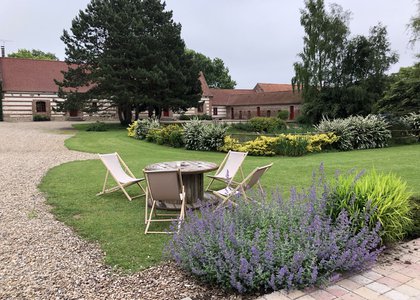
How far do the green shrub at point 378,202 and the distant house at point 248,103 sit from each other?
3314cm

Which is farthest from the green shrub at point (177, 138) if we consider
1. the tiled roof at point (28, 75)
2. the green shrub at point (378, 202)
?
the tiled roof at point (28, 75)

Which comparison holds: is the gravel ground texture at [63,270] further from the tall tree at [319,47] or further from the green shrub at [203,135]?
the tall tree at [319,47]

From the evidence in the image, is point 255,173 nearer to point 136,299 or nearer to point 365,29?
point 136,299

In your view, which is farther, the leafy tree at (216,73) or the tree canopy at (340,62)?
the leafy tree at (216,73)

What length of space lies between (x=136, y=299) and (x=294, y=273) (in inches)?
50.9

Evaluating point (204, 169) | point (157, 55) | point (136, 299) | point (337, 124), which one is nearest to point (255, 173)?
point (204, 169)

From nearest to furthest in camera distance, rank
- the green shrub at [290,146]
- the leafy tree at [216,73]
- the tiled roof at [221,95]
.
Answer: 1. the green shrub at [290,146]
2. the tiled roof at [221,95]
3. the leafy tree at [216,73]

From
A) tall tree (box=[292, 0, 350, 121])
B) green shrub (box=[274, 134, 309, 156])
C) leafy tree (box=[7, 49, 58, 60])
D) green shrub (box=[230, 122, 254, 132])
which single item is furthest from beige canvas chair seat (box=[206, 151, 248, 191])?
leafy tree (box=[7, 49, 58, 60])

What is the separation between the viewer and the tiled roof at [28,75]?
31.3 meters

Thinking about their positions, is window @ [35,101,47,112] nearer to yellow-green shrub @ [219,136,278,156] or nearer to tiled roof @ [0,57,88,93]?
tiled roof @ [0,57,88,93]

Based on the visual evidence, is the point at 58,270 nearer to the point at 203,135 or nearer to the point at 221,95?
the point at 203,135

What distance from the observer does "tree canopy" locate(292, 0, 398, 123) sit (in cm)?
2514

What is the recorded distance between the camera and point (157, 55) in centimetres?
2234

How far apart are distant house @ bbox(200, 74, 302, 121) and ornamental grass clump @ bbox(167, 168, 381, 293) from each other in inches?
1337
